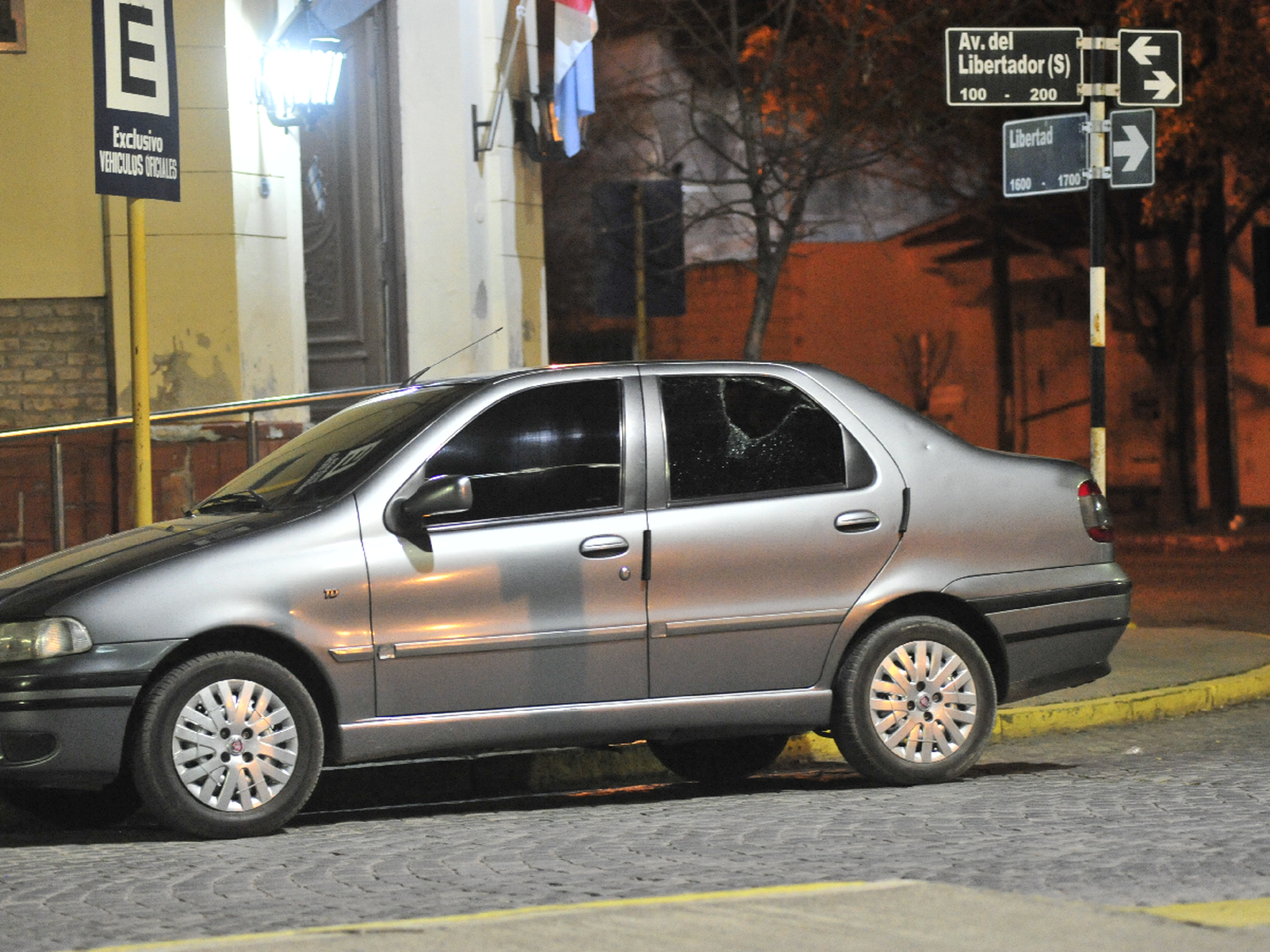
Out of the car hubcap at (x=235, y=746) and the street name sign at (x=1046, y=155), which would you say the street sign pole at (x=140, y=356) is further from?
the street name sign at (x=1046, y=155)

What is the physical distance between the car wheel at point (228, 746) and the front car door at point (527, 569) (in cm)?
33

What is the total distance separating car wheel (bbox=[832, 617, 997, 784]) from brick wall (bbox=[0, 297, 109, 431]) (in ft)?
23.7

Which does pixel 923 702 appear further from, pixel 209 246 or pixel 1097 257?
pixel 209 246

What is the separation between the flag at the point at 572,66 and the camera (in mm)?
15250

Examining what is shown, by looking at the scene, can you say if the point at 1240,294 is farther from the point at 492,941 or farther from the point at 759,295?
the point at 492,941

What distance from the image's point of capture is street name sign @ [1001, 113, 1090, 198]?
11406 millimetres

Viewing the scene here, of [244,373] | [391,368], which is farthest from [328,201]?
[244,373]

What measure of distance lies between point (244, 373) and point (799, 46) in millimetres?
13223

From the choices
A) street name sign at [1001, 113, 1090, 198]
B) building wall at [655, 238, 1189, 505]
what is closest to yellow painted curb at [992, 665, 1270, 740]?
street name sign at [1001, 113, 1090, 198]

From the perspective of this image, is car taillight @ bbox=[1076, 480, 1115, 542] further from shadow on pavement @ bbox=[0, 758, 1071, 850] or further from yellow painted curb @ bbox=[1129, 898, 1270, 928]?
yellow painted curb @ bbox=[1129, 898, 1270, 928]

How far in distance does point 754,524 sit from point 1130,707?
9.84ft

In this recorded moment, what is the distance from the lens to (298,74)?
43.4ft

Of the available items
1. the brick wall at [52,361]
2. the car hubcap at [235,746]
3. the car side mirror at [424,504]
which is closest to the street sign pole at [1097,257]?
the car side mirror at [424,504]

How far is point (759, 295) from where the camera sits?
16250 millimetres
